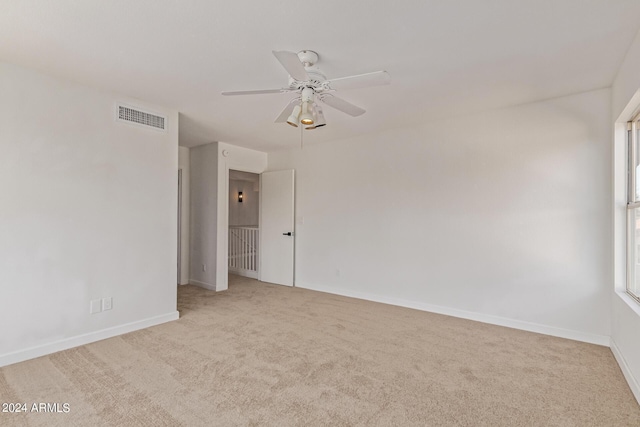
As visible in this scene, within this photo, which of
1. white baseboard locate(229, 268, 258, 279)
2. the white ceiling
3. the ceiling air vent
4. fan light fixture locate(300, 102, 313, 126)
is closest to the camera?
the white ceiling

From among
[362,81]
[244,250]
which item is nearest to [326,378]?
[362,81]

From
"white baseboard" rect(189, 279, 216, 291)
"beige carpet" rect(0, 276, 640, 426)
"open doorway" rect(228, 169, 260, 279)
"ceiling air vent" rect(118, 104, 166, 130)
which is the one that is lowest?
"beige carpet" rect(0, 276, 640, 426)

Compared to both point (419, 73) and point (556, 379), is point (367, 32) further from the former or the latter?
Result: point (556, 379)

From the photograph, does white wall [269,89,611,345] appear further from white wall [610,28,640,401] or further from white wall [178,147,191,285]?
white wall [178,147,191,285]

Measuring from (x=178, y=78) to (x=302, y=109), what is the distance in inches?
49.2

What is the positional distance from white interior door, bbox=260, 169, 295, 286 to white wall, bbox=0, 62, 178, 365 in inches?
88.6

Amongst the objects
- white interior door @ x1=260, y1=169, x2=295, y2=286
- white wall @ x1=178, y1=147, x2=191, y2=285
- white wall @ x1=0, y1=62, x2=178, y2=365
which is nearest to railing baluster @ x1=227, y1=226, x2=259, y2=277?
white interior door @ x1=260, y1=169, x2=295, y2=286

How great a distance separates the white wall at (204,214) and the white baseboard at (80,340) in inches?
66.0

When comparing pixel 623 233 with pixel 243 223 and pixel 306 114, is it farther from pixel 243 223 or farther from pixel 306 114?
pixel 243 223

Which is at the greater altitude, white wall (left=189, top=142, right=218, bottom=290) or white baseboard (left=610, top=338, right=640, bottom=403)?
white wall (left=189, top=142, right=218, bottom=290)

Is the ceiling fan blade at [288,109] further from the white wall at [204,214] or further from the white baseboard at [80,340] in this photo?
the white wall at [204,214]

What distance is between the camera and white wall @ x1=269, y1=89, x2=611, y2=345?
3252mm

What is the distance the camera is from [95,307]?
10.4 ft

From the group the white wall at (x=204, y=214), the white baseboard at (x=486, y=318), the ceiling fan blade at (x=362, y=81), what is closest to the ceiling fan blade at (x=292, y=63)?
the ceiling fan blade at (x=362, y=81)
